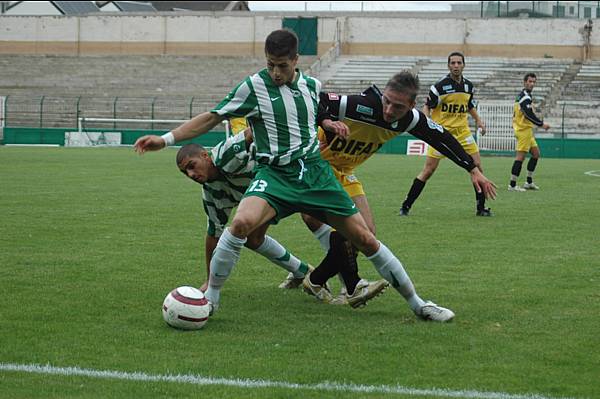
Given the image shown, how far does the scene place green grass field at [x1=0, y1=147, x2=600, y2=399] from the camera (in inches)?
208

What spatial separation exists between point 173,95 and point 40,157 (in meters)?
21.2

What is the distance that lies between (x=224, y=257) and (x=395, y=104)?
1.58m

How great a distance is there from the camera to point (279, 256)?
8.17 m

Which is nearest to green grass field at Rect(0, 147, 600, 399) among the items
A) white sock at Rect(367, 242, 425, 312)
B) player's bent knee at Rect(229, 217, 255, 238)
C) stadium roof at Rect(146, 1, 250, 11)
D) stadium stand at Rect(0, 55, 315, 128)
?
white sock at Rect(367, 242, 425, 312)

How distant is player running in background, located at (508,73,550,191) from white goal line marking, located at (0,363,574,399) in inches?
584

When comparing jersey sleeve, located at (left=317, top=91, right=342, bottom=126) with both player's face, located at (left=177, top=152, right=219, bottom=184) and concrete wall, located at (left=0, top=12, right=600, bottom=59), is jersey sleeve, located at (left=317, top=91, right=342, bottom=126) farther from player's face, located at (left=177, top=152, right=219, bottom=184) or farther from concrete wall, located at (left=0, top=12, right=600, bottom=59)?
concrete wall, located at (left=0, top=12, right=600, bottom=59)

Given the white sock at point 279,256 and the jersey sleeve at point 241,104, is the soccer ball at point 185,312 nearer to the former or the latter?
the jersey sleeve at point 241,104

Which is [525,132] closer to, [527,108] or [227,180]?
[527,108]

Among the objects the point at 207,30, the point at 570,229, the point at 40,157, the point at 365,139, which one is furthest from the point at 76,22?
the point at 365,139

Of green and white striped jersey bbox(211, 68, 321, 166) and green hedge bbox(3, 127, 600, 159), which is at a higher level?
green and white striped jersey bbox(211, 68, 321, 166)

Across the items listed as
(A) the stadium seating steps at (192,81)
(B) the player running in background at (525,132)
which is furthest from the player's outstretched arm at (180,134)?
(A) the stadium seating steps at (192,81)

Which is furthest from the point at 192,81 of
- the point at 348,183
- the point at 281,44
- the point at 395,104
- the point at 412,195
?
the point at 281,44

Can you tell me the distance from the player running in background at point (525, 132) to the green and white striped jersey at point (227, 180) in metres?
12.6

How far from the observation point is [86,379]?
5.29 meters
